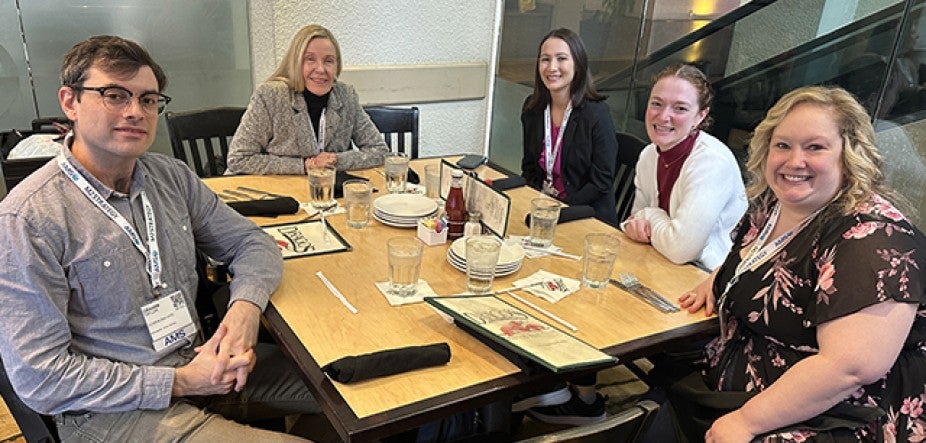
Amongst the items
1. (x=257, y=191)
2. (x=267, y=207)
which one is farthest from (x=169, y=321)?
(x=257, y=191)

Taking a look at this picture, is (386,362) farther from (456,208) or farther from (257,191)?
(257,191)

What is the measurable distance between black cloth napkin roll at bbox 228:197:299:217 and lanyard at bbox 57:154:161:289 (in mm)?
499

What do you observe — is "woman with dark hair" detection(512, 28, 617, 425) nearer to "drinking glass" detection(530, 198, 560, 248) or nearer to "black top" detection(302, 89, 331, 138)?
"drinking glass" detection(530, 198, 560, 248)

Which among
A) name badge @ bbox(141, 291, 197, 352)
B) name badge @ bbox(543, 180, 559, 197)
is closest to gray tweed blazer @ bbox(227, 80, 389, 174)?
name badge @ bbox(543, 180, 559, 197)

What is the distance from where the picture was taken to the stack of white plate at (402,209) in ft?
6.30

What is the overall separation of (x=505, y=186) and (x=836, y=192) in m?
1.21

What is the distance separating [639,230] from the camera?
1.92 metres

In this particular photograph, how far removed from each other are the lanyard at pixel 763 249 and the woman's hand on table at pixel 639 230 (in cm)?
39

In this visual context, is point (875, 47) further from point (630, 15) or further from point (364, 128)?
point (364, 128)

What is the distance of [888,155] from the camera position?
281 centimetres

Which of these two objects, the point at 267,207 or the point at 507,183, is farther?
the point at 507,183

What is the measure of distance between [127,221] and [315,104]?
140 cm

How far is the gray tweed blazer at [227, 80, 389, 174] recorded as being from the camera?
2.37 metres

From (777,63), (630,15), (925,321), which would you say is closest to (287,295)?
(925,321)
